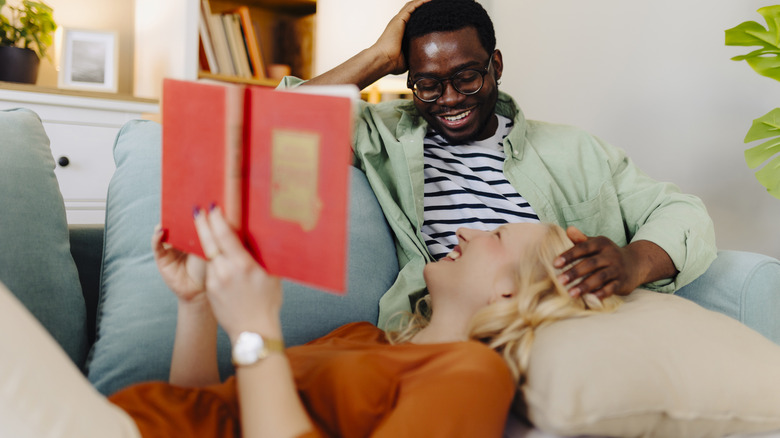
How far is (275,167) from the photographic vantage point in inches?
25.0

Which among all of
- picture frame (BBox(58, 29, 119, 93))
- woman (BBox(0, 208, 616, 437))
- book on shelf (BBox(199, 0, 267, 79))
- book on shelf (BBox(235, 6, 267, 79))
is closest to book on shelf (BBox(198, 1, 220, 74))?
book on shelf (BBox(199, 0, 267, 79))

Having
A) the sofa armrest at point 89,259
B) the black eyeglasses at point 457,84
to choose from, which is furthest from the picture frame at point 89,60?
the black eyeglasses at point 457,84

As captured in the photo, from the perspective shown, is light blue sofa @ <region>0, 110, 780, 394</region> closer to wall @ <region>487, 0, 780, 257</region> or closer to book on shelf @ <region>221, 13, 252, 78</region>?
wall @ <region>487, 0, 780, 257</region>

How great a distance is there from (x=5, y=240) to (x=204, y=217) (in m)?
0.51

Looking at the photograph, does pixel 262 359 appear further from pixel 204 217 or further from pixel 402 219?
pixel 402 219

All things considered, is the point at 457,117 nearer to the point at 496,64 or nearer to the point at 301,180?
the point at 496,64

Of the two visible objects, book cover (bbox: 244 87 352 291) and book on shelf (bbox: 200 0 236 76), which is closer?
book cover (bbox: 244 87 352 291)

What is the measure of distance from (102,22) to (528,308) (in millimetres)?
2404

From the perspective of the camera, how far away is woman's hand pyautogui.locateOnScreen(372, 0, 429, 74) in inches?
59.9

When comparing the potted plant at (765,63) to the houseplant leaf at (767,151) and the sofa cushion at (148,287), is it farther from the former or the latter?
the sofa cushion at (148,287)

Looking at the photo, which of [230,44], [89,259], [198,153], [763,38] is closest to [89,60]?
[230,44]

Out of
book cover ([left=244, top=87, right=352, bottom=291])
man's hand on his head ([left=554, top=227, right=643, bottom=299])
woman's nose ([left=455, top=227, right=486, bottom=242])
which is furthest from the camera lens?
woman's nose ([left=455, top=227, right=486, bottom=242])

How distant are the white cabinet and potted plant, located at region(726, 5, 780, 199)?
6.33 feet

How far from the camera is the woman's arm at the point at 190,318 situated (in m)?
0.83
